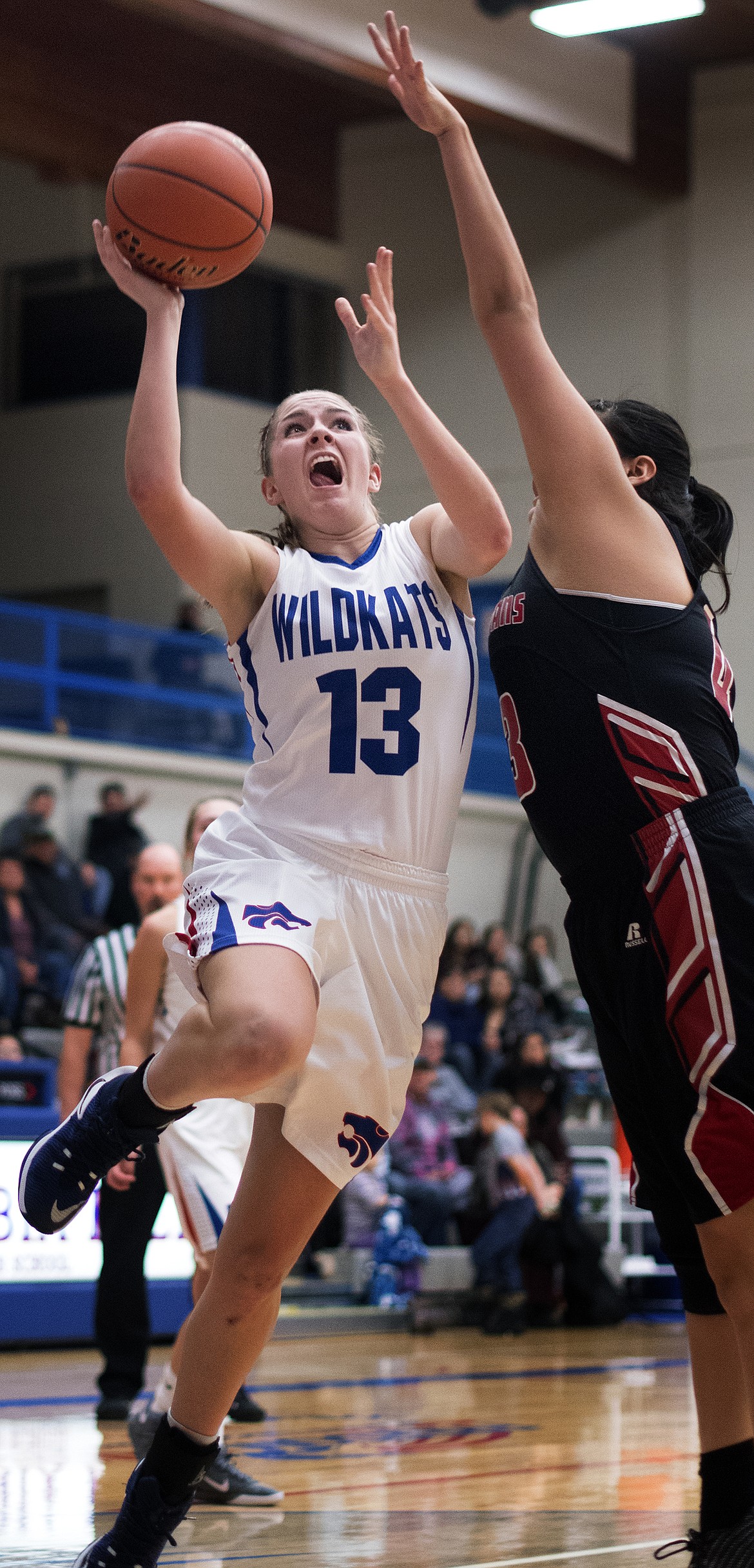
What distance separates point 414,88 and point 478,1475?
3.71 m

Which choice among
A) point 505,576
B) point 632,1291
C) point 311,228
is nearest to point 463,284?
point 311,228

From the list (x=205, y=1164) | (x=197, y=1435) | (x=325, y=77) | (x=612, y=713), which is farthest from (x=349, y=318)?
(x=325, y=77)

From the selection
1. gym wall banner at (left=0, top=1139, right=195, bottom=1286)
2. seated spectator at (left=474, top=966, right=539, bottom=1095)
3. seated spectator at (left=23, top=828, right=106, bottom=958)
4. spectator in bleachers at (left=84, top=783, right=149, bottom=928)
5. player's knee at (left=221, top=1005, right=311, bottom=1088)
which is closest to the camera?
player's knee at (left=221, top=1005, right=311, bottom=1088)

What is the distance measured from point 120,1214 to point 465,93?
11613mm

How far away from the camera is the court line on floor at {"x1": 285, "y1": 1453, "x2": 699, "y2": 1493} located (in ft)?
16.2

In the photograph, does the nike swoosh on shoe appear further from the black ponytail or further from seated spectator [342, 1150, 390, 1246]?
seated spectator [342, 1150, 390, 1246]

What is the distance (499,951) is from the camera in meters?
15.8

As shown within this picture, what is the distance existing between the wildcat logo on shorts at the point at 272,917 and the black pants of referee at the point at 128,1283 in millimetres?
3742

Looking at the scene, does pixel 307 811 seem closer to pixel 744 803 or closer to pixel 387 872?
pixel 387 872

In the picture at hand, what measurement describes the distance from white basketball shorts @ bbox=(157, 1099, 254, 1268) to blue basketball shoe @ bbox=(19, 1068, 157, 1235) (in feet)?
5.79

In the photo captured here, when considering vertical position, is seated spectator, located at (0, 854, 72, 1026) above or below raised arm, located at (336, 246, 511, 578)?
above

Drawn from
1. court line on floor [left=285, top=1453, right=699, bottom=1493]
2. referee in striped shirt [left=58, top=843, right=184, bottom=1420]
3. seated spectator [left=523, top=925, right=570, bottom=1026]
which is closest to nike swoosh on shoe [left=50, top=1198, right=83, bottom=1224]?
court line on floor [left=285, top=1453, right=699, bottom=1493]

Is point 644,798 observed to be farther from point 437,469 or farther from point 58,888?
point 58,888

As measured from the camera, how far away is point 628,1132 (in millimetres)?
3332
